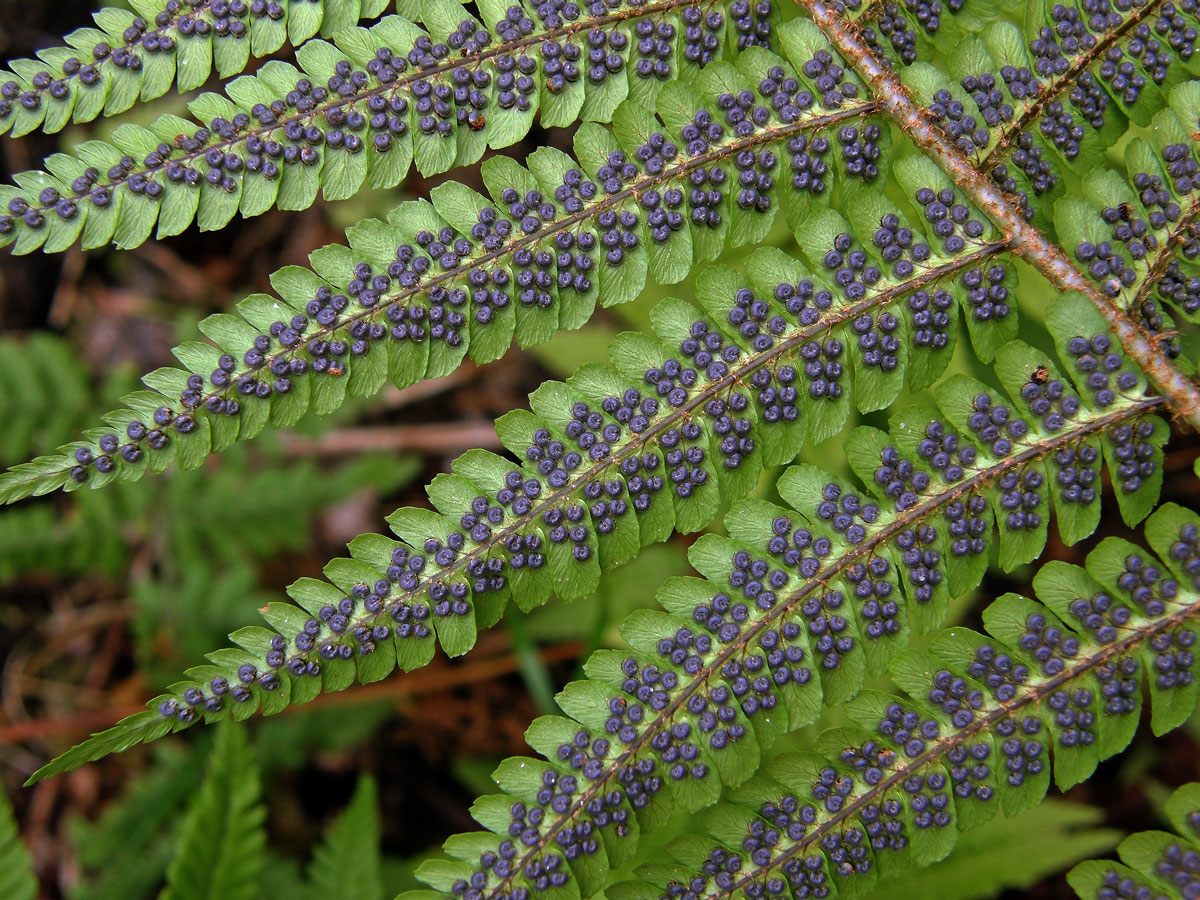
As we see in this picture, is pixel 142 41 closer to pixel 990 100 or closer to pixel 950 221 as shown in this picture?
pixel 950 221

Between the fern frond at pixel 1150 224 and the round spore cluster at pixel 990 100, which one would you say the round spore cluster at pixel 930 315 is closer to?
the fern frond at pixel 1150 224

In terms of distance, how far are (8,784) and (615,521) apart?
441 cm

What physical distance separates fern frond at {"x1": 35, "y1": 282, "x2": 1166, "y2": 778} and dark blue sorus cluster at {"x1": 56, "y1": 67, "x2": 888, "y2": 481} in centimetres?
14

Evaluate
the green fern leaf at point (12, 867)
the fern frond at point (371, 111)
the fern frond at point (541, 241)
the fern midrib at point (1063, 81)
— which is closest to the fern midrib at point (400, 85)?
the fern frond at point (371, 111)

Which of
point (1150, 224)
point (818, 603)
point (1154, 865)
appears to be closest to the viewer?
point (1154, 865)

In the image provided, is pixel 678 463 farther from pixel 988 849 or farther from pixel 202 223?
pixel 988 849

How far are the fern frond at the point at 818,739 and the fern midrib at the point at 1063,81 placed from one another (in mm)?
1393

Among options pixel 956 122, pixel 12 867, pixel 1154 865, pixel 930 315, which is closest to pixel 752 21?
pixel 956 122

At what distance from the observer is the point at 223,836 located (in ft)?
11.1

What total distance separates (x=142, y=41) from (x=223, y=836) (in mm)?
2935

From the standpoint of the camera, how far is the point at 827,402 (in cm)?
311

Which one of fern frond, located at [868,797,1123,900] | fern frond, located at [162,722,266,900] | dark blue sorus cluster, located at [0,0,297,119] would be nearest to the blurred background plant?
fern frond, located at [868,797,1123,900]

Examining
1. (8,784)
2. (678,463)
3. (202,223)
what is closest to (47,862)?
(8,784)

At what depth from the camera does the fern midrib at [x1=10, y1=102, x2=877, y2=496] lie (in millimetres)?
2996
